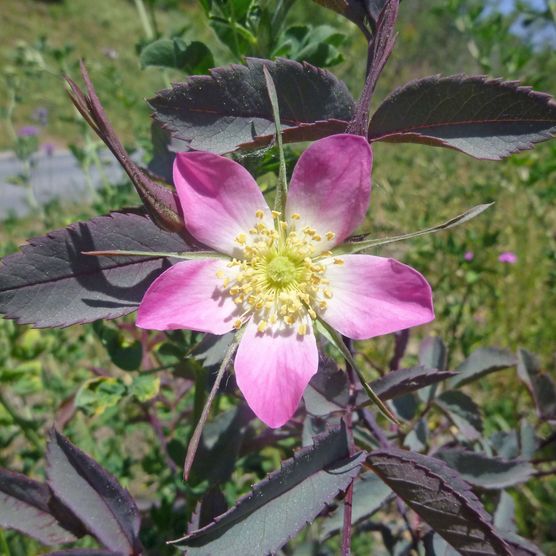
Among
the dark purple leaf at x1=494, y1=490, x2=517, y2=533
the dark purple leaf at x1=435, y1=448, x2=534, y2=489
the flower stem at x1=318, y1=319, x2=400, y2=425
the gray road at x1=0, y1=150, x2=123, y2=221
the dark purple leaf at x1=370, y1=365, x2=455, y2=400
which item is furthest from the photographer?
the gray road at x1=0, y1=150, x2=123, y2=221

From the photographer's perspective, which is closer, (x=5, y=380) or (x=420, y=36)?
(x=5, y=380)

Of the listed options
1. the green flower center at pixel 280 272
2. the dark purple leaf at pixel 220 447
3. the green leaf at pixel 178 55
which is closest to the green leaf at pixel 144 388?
the dark purple leaf at pixel 220 447

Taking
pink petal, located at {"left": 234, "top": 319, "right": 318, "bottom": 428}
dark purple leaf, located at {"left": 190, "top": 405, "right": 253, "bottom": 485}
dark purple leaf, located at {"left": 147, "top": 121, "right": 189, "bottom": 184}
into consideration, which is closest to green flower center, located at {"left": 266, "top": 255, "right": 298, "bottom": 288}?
pink petal, located at {"left": 234, "top": 319, "right": 318, "bottom": 428}

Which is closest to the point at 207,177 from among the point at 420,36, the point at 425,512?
the point at 425,512

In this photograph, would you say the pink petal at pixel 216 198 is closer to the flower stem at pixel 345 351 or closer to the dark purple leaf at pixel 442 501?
the flower stem at pixel 345 351

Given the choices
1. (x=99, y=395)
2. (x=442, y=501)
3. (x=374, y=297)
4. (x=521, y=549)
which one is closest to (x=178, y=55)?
(x=374, y=297)

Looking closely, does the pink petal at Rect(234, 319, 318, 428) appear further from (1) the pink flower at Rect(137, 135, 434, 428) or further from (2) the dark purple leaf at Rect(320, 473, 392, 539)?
(2) the dark purple leaf at Rect(320, 473, 392, 539)

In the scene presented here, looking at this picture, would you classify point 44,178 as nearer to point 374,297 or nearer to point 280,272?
point 280,272

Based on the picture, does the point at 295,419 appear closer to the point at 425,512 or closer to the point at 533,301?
the point at 425,512
